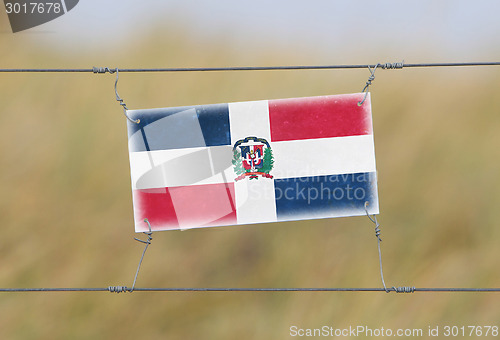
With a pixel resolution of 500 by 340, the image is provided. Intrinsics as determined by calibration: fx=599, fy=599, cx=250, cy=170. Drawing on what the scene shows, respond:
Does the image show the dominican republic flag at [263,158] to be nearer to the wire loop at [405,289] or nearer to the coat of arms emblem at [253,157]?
the coat of arms emblem at [253,157]

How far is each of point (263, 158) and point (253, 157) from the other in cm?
6

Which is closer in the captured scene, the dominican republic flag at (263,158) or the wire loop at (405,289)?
the wire loop at (405,289)

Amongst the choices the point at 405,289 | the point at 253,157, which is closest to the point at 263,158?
the point at 253,157

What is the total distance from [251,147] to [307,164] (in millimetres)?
350

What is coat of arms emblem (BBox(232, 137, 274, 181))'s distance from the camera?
11.7 feet

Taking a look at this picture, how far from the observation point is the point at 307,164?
3580mm

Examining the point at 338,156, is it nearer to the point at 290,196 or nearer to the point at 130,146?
the point at 290,196

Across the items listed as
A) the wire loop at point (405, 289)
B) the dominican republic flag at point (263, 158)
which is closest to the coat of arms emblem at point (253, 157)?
the dominican republic flag at point (263, 158)

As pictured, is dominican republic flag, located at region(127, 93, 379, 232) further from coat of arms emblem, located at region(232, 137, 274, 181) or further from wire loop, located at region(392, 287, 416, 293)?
wire loop, located at region(392, 287, 416, 293)

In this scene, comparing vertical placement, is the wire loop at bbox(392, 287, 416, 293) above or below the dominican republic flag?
below

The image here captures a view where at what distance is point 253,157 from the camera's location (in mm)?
3576

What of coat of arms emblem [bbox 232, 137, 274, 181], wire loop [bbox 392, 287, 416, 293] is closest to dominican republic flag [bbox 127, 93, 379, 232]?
coat of arms emblem [bbox 232, 137, 274, 181]

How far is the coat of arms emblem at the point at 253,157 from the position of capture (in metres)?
3.57

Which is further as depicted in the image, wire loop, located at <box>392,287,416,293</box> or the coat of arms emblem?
the coat of arms emblem
